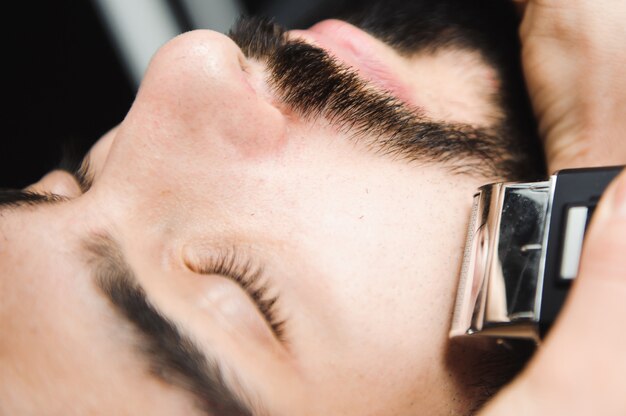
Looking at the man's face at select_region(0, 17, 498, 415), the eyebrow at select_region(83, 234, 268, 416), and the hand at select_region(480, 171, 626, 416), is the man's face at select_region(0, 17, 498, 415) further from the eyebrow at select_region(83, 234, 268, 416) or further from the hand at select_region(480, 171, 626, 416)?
the hand at select_region(480, 171, 626, 416)

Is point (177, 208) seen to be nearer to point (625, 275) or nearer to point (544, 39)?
point (625, 275)

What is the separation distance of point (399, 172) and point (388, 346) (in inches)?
7.5

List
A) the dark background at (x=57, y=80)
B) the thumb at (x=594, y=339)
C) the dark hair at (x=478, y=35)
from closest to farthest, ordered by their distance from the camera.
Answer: the thumb at (x=594, y=339), the dark hair at (x=478, y=35), the dark background at (x=57, y=80)

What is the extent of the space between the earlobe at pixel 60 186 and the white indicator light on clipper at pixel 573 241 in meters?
0.58

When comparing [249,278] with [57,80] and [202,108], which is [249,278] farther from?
[57,80]

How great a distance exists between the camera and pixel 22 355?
64 centimetres

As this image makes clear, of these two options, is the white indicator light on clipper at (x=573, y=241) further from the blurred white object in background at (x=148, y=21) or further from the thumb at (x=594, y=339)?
the blurred white object in background at (x=148, y=21)

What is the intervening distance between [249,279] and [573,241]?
316mm

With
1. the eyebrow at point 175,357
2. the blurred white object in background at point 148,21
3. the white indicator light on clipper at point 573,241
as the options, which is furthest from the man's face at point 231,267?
the blurred white object in background at point 148,21

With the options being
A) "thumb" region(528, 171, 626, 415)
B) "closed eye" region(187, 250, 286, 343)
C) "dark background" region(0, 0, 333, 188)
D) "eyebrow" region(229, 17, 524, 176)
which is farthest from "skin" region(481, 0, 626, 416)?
"dark background" region(0, 0, 333, 188)

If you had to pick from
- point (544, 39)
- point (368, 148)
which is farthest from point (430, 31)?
point (368, 148)

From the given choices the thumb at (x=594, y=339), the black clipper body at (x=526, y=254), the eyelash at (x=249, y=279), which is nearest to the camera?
the thumb at (x=594, y=339)

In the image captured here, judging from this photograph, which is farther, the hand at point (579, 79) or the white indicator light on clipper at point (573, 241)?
the hand at point (579, 79)

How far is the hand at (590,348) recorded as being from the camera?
18.1 inches
